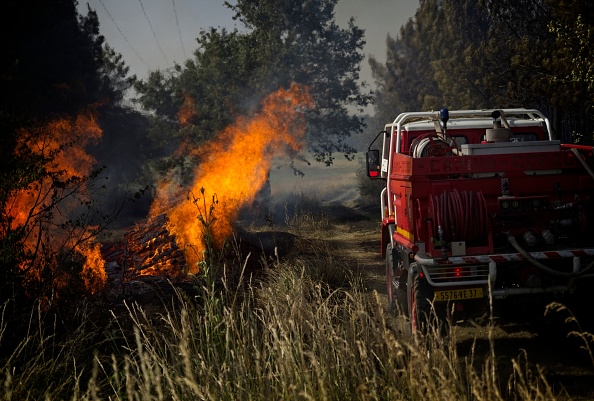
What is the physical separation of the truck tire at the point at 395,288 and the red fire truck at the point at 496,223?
74 cm

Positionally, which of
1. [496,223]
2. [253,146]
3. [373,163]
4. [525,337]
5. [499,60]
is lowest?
[525,337]

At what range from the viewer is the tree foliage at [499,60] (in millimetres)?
12717

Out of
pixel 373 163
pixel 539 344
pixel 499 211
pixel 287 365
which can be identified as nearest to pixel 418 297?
pixel 499 211

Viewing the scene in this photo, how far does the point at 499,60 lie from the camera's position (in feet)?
89.7

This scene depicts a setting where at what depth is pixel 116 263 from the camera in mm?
12477

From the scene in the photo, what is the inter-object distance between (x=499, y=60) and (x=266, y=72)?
41.5 ft

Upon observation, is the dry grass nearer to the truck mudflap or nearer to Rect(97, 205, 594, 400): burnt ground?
Rect(97, 205, 594, 400): burnt ground

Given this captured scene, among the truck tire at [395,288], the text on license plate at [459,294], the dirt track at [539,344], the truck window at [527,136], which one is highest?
the truck window at [527,136]

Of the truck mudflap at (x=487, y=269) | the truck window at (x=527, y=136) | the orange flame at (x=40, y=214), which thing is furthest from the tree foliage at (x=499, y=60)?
the orange flame at (x=40, y=214)

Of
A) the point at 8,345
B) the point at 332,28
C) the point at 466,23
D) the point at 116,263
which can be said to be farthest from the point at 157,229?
the point at 466,23

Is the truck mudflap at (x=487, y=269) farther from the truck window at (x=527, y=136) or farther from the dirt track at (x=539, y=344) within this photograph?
the truck window at (x=527, y=136)

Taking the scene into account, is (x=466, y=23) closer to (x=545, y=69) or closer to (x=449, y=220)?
(x=545, y=69)

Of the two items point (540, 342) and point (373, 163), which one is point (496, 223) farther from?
point (373, 163)

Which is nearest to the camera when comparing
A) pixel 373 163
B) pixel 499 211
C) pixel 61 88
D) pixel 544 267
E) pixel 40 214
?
pixel 544 267
